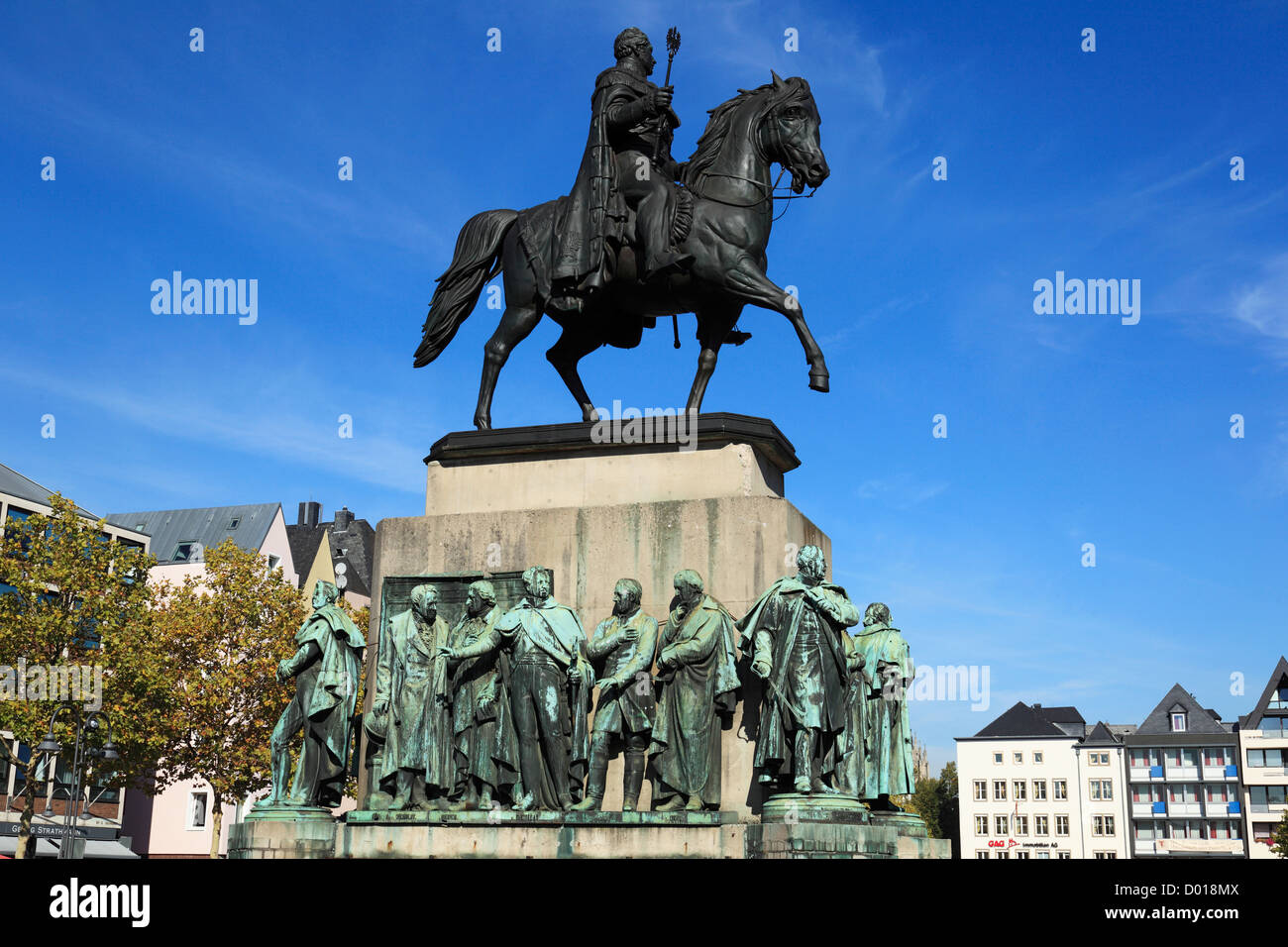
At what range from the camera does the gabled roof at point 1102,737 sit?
109 metres

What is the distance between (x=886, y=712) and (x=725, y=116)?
6649mm

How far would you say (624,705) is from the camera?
39.4 feet

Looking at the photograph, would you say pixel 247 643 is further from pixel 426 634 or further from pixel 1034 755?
pixel 1034 755

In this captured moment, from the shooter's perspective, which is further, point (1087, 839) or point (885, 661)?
point (1087, 839)

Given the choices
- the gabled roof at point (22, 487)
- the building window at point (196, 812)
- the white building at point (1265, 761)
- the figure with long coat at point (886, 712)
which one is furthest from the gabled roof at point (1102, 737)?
the figure with long coat at point (886, 712)

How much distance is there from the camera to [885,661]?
44.0 feet

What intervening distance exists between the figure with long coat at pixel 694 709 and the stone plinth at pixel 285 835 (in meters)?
3.13

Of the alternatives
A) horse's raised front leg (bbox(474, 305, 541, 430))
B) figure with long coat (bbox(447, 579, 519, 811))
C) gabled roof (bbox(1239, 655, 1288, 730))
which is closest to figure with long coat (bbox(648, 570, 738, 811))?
figure with long coat (bbox(447, 579, 519, 811))

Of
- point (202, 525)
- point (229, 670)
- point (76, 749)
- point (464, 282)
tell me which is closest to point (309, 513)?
point (202, 525)

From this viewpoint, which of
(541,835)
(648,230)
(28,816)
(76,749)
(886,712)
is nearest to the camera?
(541,835)

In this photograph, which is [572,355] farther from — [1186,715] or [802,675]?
[1186,715]

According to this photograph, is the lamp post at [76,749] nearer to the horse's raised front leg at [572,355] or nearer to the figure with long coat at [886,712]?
the horse's raised front leg at [572,355]

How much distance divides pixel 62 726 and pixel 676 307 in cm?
2849
